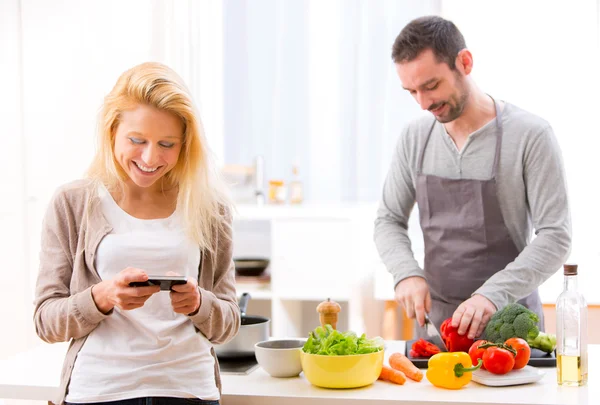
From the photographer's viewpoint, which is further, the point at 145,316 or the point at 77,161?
the point at 77,161

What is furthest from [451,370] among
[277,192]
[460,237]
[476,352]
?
[277,192]

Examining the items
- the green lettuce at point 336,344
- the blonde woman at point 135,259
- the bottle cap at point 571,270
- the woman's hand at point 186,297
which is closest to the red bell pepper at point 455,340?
the green lettuce at point 336,344

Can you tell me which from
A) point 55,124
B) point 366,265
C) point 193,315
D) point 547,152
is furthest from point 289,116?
point 193,315

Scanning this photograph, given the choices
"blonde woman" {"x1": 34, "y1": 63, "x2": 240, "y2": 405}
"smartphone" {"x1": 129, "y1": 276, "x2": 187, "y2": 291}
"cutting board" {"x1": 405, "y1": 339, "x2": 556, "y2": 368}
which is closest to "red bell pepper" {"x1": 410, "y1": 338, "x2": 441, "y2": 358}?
"cutting board" {"x1": 405, "y1": 339, "x2": 556, "y2": 368}

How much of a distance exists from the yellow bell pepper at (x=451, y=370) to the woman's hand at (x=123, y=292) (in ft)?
2.41

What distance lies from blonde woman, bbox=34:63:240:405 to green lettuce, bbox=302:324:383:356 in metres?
0.27

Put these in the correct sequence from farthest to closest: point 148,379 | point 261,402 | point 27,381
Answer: point 27,381 → point 261,402 → point 148,379

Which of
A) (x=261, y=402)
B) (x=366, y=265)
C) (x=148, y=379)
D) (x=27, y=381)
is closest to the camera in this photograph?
(x=148, y=379)

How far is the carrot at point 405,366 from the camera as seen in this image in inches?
78.2

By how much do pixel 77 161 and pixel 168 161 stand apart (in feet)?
9.17

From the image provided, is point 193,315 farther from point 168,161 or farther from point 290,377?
point 290,377

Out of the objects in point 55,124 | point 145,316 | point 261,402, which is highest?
point 55,124

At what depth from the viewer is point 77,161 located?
4.33 m

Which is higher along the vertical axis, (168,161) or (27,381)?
(168,161)
